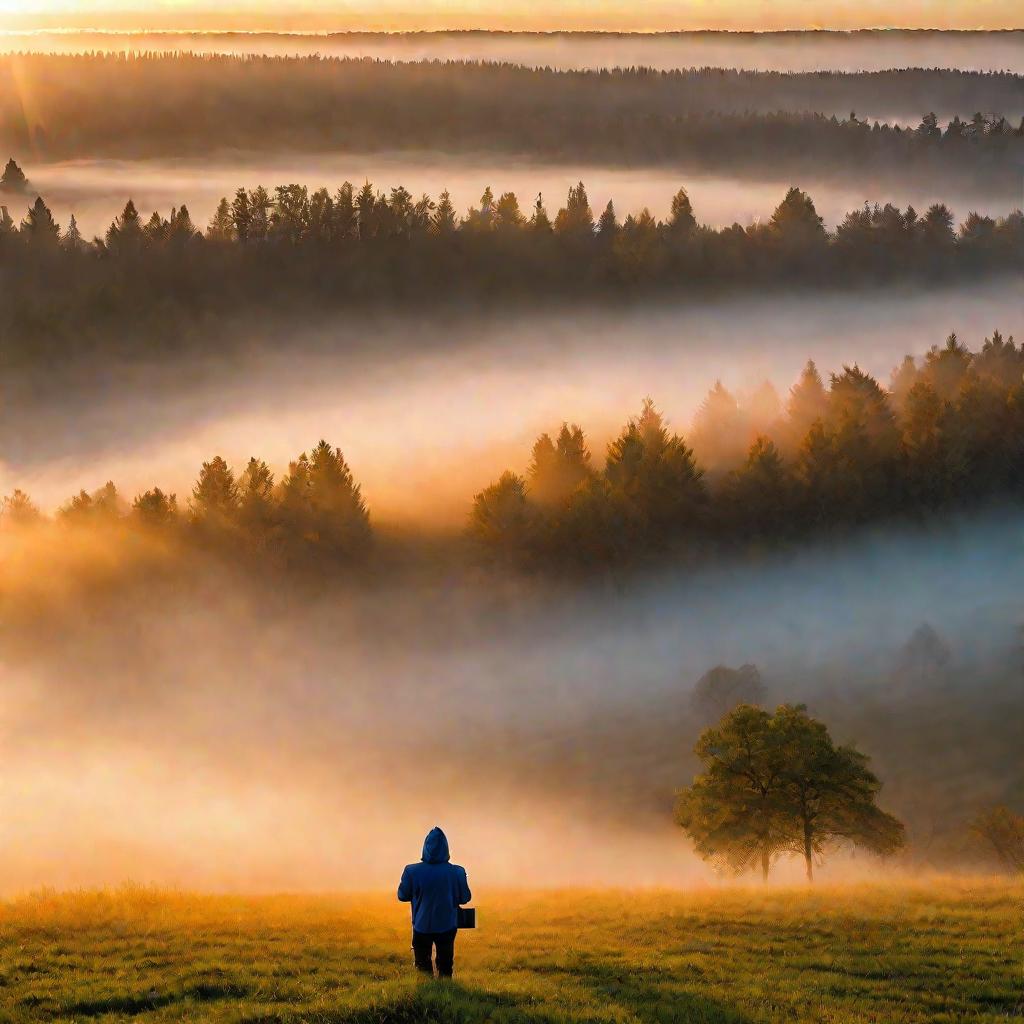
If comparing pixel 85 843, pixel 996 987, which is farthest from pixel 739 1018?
pixel 85 843

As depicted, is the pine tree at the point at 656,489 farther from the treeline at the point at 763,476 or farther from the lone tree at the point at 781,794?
the lone tree at the point at 781,794

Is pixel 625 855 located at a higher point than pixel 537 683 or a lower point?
lower

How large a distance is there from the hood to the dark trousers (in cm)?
133

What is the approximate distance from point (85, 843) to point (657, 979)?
192 feet

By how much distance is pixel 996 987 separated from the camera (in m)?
24.2

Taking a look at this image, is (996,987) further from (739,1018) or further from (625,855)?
(625,855)

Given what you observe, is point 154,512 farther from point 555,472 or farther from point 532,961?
point 532,961

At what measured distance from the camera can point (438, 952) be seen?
23234 mm

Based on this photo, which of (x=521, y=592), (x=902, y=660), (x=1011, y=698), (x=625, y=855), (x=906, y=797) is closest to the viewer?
(x=625, y=855)

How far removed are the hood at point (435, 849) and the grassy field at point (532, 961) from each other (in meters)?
2.02

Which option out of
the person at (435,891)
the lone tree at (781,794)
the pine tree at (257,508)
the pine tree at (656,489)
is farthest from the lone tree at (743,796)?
the pine tree at (257,508)

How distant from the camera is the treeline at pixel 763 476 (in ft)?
418

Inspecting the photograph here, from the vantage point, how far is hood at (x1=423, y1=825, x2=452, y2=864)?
2238 centimetres

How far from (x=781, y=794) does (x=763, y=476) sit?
79.8 m
